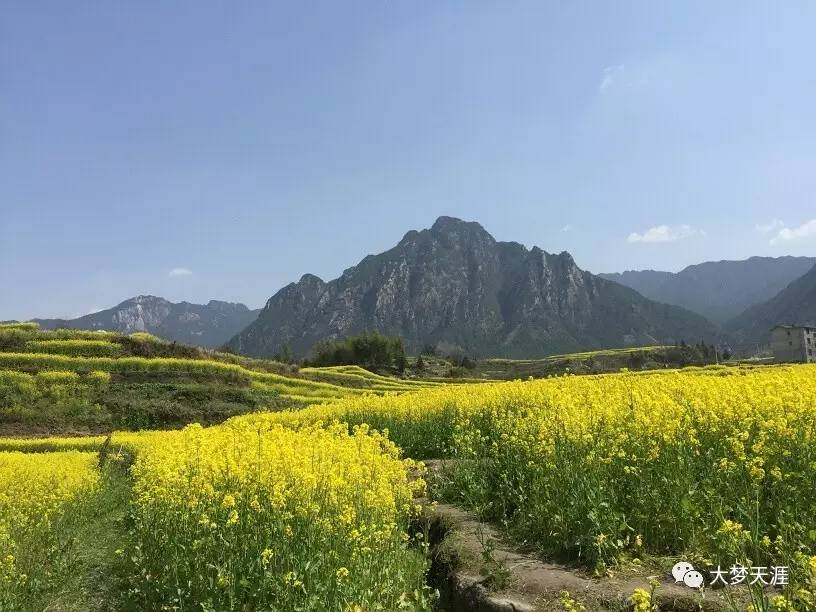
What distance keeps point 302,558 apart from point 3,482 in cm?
1074

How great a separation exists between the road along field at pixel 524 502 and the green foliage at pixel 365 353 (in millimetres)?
76445

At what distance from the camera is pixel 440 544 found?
7320 millimetres

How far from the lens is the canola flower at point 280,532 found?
506 centimetres

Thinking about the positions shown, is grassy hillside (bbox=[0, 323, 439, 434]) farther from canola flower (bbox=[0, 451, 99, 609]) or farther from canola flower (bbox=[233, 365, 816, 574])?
canola flower (bbox=[233, 365, 816, 574])

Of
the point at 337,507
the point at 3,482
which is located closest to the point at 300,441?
the point at 337,507

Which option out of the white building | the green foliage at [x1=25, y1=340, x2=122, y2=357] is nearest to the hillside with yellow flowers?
the green foliage at [x1=25, y1=340, x2=122, y2=357]

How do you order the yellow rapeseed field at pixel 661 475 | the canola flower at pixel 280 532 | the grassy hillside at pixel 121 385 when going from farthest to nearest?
the grassy hillside at pixel 121 385 < the yellow rapeseed field at pixel 661 475 < the canola flower at pixel 280 532

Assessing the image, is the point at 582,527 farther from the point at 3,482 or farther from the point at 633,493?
the point at 3,482

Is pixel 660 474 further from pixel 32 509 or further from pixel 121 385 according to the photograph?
pixel 121 385

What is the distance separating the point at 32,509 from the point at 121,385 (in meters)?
25.9

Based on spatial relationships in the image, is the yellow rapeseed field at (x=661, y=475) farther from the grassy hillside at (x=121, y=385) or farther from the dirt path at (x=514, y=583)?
the grassy hillside at (x=121, y=385)

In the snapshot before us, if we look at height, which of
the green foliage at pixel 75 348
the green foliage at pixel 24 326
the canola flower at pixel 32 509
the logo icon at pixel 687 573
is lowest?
the canola flower at pixel 32 509

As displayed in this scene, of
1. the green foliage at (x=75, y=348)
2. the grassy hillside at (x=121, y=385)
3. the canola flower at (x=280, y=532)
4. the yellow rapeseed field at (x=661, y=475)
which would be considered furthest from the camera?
the green foliage at (x=75, y=348)

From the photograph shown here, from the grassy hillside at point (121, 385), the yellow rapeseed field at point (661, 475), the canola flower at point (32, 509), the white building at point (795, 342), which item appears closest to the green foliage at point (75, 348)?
the grassy hillside at point (121, 385)
